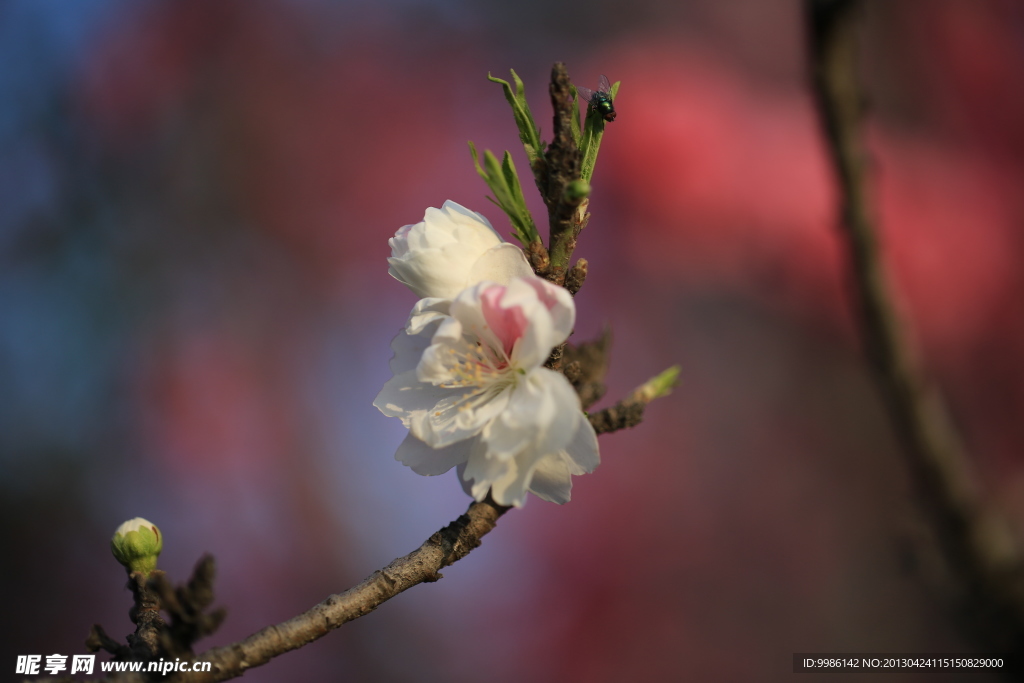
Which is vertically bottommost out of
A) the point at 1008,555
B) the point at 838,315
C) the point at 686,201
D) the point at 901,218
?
the point at 1008,555

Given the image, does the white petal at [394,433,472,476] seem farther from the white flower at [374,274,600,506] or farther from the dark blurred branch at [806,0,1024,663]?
the dark blurred branch at [806,0,1024,663]

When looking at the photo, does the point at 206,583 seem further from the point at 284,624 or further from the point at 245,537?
the point at 245,537

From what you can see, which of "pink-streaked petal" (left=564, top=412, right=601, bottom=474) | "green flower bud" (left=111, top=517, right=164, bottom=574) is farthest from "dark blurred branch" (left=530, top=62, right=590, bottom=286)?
"green flower bud" (left=111, top=517, right=164, bottom=574)

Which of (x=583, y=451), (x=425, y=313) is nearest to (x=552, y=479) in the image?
(x=583, y=451)

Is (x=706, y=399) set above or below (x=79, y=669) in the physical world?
above

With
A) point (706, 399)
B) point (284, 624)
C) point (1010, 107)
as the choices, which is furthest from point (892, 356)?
point (1010, 107)

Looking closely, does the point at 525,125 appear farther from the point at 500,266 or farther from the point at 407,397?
the point at 407,397
